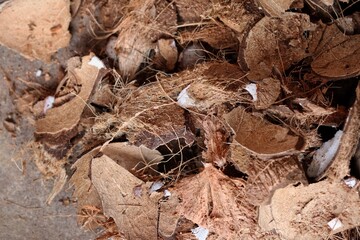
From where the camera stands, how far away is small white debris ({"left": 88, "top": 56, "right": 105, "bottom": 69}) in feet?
4.49

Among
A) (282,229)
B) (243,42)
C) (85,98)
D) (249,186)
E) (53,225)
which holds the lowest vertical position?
(53,225)

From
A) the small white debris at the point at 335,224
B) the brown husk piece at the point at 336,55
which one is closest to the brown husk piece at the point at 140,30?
the brown husk piece at the point at 336,55

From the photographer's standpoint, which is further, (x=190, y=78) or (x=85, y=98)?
(x=85, y=98)

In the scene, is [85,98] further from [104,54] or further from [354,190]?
[354,190]

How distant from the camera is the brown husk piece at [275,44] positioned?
1.25 metres

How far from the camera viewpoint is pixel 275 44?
1.26 m

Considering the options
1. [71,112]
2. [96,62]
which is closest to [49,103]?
[71,112]

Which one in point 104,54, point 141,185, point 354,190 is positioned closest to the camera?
point 354,190

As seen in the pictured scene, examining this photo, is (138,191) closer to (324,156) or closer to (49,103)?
(49,103)

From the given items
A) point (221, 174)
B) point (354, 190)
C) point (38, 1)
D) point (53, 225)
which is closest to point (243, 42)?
point (221, 174)

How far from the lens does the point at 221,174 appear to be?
4.09 ft

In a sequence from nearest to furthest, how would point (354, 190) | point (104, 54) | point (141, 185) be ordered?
point (354, 190) → point (141, 185) → point (104, 54)

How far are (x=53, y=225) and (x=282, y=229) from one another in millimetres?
652

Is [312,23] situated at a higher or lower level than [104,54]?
higher
